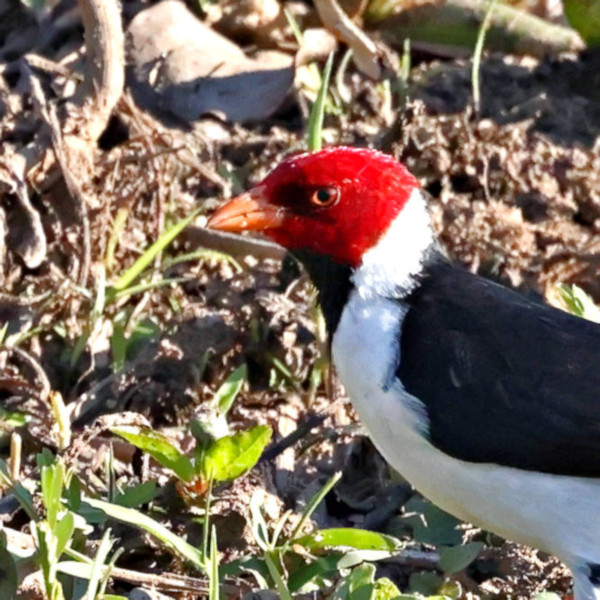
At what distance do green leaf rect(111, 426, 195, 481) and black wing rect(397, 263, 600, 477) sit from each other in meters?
0.57

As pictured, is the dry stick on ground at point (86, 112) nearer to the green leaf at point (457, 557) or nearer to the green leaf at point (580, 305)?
the green leaf at point (580, 305)

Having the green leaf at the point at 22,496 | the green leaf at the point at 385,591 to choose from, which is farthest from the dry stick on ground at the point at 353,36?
the green leaf at the point at 385,591

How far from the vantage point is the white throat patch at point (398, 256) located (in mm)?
4070

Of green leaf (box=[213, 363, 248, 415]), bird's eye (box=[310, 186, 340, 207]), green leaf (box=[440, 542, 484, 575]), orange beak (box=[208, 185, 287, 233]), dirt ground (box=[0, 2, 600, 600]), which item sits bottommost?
dirt ground (box=[0, 2, 600, 600])

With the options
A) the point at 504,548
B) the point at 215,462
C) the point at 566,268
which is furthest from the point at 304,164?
the point at 566,268

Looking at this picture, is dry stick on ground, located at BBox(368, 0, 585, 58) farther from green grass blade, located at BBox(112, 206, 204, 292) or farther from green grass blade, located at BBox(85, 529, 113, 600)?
green grass blade, located at BBox(85, 529, 113, 600)

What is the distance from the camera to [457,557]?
13.0 feet

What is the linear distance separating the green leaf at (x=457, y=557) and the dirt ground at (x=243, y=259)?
11 centimetres

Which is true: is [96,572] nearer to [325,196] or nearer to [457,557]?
[457,557]

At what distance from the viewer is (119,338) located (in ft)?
16.1

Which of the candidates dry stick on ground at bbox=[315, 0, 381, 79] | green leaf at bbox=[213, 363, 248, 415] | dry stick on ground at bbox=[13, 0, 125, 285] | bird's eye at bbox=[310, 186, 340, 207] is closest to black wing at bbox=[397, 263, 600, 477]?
bird's eye at bbox=[310, 186, 340, 207]

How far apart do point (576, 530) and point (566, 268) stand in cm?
183

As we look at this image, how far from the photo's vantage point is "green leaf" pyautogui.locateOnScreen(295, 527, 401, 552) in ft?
12.0

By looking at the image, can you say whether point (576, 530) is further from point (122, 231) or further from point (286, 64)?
point (286, 64)
